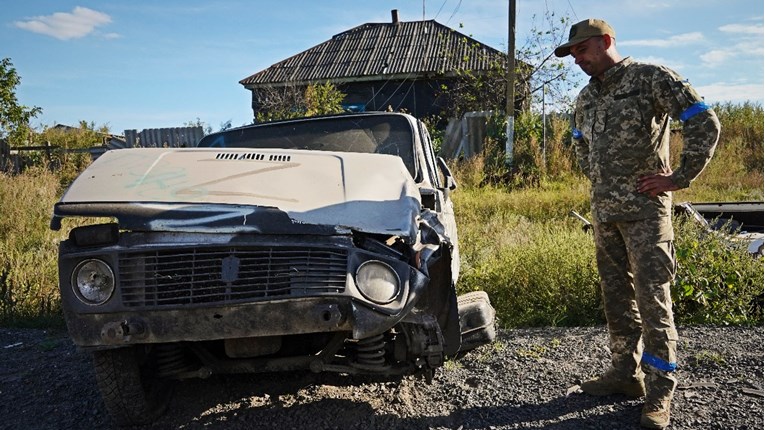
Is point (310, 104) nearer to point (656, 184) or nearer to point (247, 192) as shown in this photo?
point (247, 192)

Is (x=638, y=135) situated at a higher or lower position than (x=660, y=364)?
higher

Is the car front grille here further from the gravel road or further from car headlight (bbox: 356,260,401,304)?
the gravel road

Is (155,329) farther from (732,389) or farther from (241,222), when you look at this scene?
(732,389)

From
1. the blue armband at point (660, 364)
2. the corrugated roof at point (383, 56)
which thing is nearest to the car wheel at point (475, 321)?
the blue armband at point (660, 364)

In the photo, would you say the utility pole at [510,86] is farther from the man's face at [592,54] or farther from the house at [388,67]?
the man's face at [592,54]

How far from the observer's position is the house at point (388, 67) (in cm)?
1905

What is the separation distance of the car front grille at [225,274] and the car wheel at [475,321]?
993 millimetres

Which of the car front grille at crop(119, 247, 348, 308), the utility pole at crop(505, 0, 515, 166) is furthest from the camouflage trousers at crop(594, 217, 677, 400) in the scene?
the utility pole at crop(505, 0, 515, 166)

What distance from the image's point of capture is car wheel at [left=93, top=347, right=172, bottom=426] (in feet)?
10.3

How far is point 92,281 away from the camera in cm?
289

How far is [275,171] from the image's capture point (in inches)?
137

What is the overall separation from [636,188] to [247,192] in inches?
75.3

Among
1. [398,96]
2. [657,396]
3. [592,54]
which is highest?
[398,96]

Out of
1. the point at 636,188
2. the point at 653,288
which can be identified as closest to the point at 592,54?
the point at 636,188
